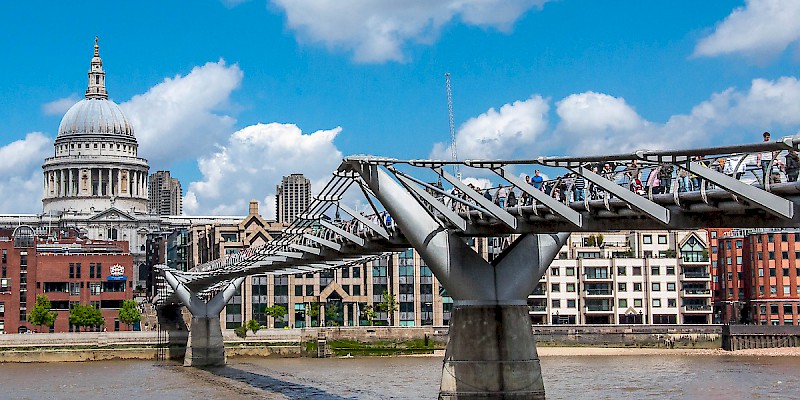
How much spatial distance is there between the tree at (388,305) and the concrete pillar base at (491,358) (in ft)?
298

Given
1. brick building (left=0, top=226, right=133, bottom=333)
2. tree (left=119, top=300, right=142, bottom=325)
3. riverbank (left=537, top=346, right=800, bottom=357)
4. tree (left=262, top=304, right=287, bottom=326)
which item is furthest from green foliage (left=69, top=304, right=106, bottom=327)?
riverbank (left=537, top=346, right=800, bottom=357)

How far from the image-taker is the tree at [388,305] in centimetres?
13975

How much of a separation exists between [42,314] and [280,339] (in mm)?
26933

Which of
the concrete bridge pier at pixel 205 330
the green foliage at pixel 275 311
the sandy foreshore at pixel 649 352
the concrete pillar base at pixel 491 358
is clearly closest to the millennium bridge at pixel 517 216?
the concrete pillar base at pixel 491 358

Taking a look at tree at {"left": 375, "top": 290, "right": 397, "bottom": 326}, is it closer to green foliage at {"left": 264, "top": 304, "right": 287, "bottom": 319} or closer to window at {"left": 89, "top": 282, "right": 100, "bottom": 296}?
green foliage at {"left": 264, "top": 304, "right": 287, "bottom": 319}

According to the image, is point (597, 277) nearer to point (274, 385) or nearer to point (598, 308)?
point (598, 308)

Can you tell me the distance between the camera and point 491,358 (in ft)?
158

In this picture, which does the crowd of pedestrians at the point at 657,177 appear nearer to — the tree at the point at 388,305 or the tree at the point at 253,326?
the tree at the point at 253,326

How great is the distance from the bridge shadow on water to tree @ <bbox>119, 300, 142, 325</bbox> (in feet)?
147

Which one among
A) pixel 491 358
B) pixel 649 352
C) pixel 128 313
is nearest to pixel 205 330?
pixel 128 313

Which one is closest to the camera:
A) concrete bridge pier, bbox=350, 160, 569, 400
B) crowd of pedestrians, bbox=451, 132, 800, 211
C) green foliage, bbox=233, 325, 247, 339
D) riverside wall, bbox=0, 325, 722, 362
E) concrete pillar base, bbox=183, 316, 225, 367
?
crowd of pedestrians, bbox=451, 132, 800, 211

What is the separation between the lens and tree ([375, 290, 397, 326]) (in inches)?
5502

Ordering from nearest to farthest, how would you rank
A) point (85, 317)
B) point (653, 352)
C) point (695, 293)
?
point (653, 352) < point (85, 317) < point (695, 293)

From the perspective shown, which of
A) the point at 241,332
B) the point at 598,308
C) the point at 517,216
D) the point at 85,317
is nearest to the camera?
the point at 517,216
